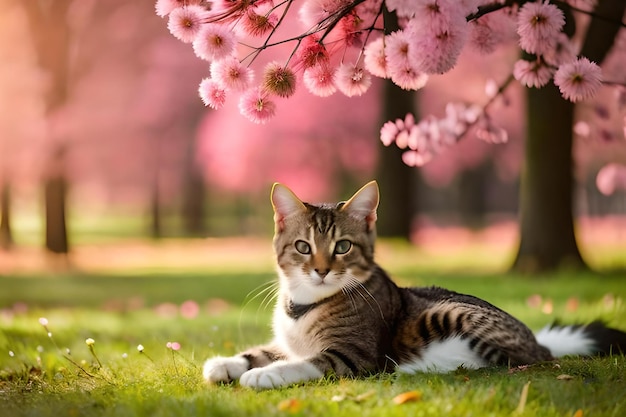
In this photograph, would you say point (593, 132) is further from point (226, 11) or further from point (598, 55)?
point (226, 11)

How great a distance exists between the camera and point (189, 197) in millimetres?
20969

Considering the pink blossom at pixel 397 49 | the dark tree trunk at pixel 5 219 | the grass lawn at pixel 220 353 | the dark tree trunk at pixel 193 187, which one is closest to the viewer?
the grass lawn at pixel 220 353

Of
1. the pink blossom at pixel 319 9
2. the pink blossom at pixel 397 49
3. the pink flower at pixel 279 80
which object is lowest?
the pink flower at pixel 279 80

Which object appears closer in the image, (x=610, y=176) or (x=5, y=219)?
(x=610, y=176)

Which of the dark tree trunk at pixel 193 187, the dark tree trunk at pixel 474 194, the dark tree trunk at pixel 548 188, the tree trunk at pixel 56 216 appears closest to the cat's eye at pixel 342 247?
the dark tree trunk at pixel 548 188

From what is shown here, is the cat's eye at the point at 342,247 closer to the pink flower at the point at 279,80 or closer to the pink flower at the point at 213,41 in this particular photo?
the pink flower at the point at 279,80

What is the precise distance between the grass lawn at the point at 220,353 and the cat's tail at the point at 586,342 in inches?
10.2

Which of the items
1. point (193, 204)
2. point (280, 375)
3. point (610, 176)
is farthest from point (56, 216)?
point (280, 375)

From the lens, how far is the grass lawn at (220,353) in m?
3.09

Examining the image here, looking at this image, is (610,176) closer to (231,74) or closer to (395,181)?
(395,181)

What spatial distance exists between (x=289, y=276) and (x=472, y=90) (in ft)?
36.1

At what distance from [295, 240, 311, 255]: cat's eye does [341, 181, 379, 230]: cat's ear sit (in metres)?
0.28

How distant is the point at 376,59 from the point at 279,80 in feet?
1.88

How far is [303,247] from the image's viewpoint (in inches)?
150
